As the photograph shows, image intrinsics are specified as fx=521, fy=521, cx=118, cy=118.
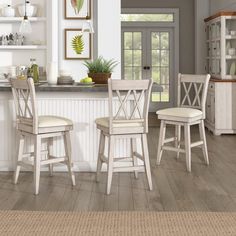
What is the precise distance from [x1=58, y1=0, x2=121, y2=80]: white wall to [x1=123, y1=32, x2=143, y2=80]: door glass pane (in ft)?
14.8

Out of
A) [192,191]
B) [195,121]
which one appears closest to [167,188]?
[192,191]

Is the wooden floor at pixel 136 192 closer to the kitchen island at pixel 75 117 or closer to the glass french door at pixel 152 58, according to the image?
the kitchen island at pixel 75 117

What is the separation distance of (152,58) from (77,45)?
473cm

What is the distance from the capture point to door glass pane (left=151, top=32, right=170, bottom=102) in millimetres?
11297

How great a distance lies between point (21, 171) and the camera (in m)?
5.50

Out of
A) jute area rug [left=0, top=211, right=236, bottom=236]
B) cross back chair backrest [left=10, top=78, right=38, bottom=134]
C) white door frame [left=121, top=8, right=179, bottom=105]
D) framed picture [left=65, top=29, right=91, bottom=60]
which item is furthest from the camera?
white door frame [left=121, top=8, right=179, bottom=105]

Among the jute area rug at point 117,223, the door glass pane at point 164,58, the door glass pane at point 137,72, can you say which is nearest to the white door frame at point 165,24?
the door glass pane at point 164,58

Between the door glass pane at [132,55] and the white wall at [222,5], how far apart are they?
174 cm

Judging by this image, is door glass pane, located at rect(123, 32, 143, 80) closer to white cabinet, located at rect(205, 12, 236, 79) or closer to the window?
the window

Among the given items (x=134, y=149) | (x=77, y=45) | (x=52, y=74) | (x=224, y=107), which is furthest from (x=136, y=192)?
(x=224, y=107)

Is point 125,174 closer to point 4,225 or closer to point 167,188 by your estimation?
point 167,188

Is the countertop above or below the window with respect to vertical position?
below

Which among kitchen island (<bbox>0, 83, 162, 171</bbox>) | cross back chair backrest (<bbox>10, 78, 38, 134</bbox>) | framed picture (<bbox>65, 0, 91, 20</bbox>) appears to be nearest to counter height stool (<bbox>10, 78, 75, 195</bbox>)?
cross back chair backrest (<bbox>10, 78, 38, 134</bbox>)

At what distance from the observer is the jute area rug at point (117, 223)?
11.8ft
